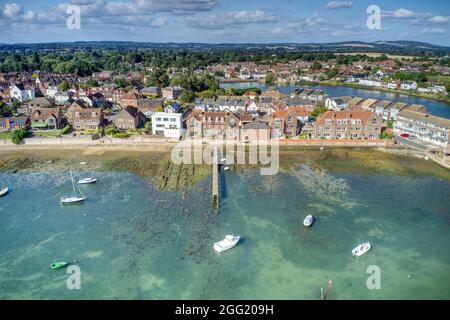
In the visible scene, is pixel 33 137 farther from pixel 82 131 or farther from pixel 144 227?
pixel 144 227

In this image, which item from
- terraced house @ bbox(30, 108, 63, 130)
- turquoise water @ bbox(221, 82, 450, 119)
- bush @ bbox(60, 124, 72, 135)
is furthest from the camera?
turquoise water @ bbox(221, 82, 450, 119)

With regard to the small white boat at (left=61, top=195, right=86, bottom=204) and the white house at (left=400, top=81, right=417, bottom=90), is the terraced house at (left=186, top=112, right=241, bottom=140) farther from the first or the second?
the white house at (left=400, top=81, right=417, bottom=90)

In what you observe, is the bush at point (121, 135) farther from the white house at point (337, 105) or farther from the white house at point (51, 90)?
the white house at point (51, 90)

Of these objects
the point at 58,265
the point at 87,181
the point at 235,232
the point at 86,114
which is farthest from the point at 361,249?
the point at 86,114

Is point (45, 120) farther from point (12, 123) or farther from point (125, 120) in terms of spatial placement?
point (125, 120)

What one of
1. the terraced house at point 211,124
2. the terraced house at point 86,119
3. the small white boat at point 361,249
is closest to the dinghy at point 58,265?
the small white boat at point 361,249

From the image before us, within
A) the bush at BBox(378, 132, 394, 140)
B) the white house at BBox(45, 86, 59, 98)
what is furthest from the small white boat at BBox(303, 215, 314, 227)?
the white house at BBox(45, 86, 59, 98)
